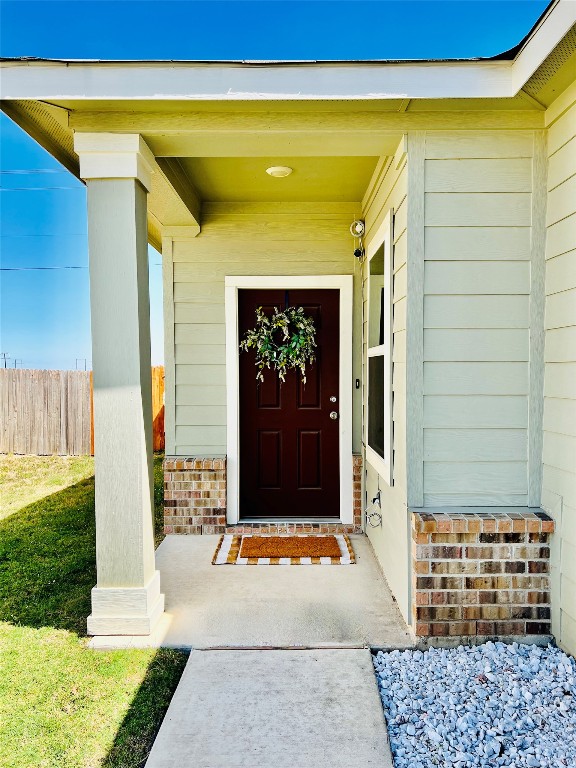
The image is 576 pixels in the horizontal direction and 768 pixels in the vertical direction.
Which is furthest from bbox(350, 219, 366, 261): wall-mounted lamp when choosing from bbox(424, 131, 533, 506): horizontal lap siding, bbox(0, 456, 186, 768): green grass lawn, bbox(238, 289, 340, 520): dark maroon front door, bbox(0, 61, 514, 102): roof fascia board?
bbox(0, 456, 186, 768): green grass lawn

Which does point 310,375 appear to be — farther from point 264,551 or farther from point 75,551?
point 75,551

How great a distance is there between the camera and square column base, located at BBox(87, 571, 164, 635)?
2350 mm

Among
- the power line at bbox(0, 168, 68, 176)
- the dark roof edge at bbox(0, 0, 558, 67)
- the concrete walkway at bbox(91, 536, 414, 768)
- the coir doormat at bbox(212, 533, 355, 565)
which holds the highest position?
the power line at bbox(0, 168, 68, 176)

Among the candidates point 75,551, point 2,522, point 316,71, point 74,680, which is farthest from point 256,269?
point 2,522

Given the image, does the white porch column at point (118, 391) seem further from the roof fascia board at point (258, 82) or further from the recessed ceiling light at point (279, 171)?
the recessed ceiling light at point (279, 171)

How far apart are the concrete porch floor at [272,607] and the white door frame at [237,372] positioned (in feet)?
1.93

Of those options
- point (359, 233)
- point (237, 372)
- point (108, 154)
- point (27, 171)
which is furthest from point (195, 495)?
point (27, 171)

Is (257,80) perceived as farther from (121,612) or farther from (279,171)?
(121,612)

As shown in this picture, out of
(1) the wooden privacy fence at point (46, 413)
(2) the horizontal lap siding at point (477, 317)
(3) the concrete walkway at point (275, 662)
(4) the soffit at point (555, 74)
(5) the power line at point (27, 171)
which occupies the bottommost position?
(3) the concrete walkway at point (275, 662)

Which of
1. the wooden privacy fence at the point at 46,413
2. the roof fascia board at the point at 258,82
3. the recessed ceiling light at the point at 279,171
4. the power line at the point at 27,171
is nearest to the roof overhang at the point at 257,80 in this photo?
the roof fascia board at the point at 258,82

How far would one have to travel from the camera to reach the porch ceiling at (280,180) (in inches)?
119

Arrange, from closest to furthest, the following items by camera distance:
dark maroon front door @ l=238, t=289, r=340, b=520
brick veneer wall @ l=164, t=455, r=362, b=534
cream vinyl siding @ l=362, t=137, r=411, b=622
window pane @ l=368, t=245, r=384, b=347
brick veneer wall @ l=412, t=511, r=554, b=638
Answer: brick veneer wall @ l=412, t=511, r=554, b=638, cream vinyl siding @ l=362, t=137, r=411, b=622, window pane @ l=368, t=245, r=384, b=347, brick veneer wall @ l=164, t=455, r=362, b=534, dark maroon front door @ l=238, t=289, r=340, b=520

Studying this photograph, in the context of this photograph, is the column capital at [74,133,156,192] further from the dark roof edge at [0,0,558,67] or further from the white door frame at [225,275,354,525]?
the white door frame at [225,275,354,525]

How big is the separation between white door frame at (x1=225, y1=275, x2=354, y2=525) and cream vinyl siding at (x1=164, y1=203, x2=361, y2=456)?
0.05 meters
